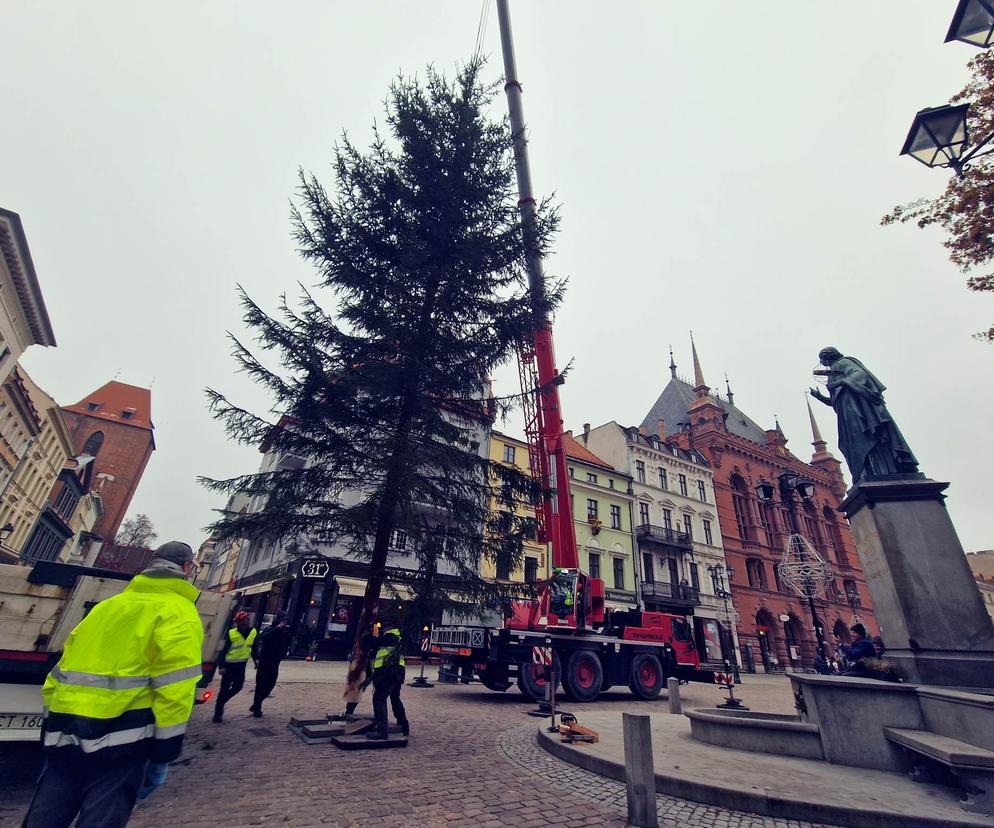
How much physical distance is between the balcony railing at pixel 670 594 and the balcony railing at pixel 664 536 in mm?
2714

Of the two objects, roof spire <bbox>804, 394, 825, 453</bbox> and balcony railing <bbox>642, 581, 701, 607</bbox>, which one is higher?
roof spire <bbox>804, 394, 825, 453</bbox>

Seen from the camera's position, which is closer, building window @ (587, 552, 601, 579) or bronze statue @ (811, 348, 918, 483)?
bronze statue @ (811, 348, 918, 483)

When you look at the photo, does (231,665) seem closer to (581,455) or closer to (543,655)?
(543,655)

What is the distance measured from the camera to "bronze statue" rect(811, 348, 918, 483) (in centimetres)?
677

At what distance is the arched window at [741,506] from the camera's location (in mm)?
39009

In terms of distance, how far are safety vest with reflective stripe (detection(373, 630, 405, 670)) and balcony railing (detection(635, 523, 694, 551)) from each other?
28403mm

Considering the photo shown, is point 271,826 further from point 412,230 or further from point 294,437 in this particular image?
point 412,230

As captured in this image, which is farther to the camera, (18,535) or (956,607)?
(18,535)

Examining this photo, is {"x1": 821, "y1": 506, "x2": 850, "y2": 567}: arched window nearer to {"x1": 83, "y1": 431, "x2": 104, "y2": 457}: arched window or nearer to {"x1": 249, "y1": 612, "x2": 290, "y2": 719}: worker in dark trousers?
{"x1": 249, "y1": 612, "x2": 290, "y2": 719}: worker in dark trousers

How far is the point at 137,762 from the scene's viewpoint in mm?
2357

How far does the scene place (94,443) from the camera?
5588cm

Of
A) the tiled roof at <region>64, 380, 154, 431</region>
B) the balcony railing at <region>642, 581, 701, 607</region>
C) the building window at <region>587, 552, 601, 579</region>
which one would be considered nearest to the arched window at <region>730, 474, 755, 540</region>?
the balcony railing at <region>642, 581, 701, 607</region>

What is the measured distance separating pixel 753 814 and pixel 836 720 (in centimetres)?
205

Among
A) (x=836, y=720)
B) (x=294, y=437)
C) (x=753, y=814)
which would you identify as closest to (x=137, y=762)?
(x=753, y=814)
